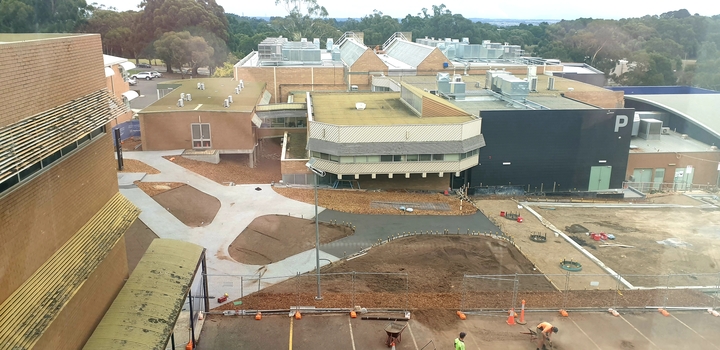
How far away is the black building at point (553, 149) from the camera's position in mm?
28312

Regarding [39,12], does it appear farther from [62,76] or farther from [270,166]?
[62,76]

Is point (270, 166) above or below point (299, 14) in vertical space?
below

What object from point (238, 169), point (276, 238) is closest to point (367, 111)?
point (238, 169)

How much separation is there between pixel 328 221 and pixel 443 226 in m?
4.81

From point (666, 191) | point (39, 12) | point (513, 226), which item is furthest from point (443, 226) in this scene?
point (39, 12)

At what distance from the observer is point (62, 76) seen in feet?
33.7

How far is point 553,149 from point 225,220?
1810cm

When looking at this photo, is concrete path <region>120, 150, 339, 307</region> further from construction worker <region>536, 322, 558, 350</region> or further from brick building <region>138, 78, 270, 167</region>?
construction worker <region>536, 322, 558, 350</region>

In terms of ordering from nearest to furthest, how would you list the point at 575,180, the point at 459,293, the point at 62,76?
the point at 62,76 → the point at 459,293 → the point at 575,180

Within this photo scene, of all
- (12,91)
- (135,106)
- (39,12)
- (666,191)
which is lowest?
(666,191)

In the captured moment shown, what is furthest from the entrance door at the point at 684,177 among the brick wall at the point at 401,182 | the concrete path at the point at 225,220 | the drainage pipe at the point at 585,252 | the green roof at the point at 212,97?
the green roof at the point at 212,97

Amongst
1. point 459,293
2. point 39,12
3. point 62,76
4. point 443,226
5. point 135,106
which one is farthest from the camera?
point 135,106

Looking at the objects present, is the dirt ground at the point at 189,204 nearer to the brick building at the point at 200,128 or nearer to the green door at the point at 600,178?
the brick building at the point at 200,128

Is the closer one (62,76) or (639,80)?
(62,76)
